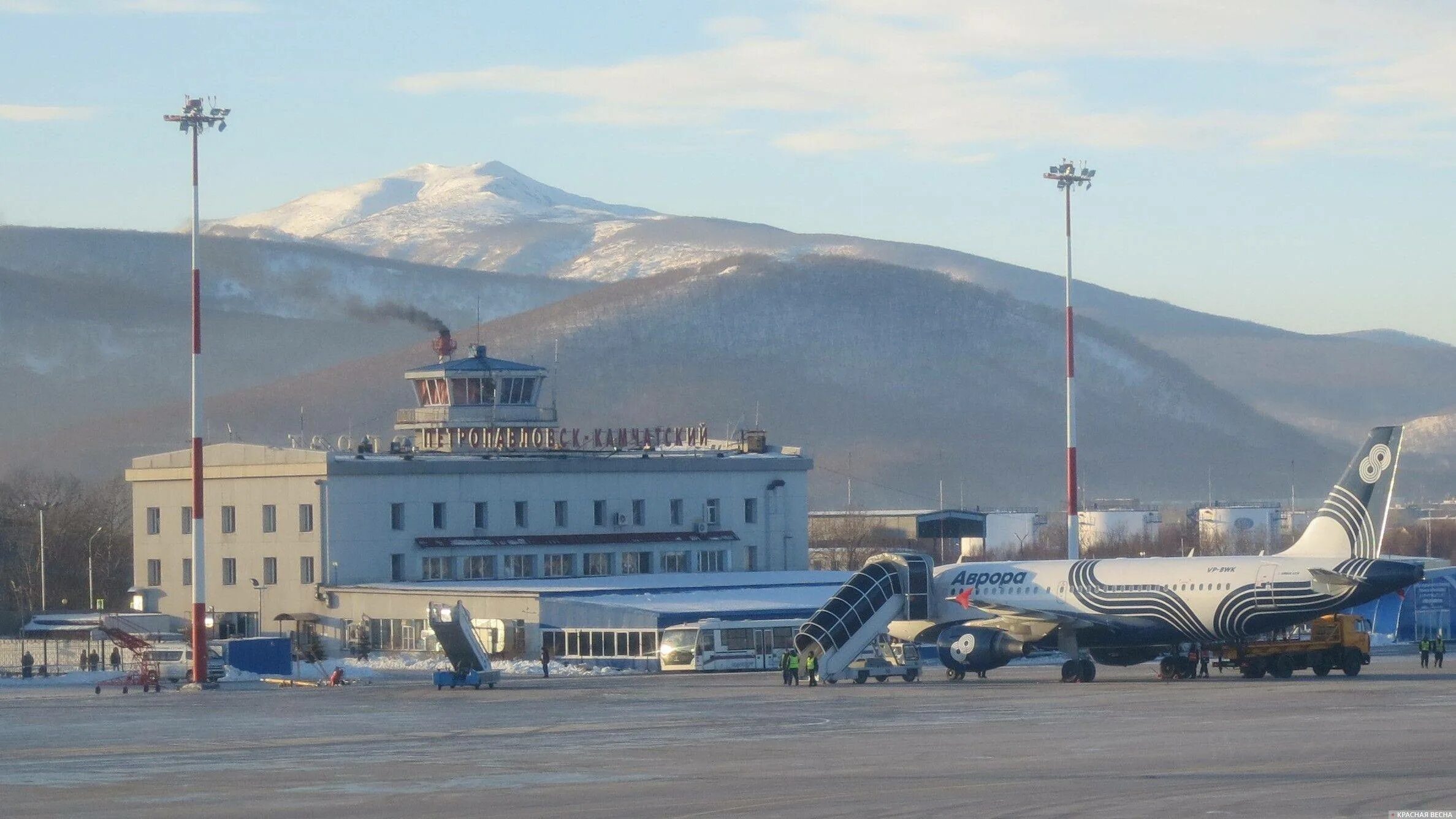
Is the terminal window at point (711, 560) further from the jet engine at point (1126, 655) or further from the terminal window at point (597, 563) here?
the jet engine at point (1126, 655)

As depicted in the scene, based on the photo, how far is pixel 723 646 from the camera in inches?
2803

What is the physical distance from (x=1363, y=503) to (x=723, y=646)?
23.6 meters

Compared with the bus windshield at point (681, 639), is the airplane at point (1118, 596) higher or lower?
higher

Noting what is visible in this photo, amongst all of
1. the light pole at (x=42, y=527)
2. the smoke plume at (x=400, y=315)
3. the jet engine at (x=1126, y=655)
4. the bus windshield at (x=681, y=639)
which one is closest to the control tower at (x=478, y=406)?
the light pole at (x=42, y=527)

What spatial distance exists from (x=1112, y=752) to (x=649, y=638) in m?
42.0

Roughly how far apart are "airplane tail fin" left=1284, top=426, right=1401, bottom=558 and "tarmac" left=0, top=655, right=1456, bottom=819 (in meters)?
3.64

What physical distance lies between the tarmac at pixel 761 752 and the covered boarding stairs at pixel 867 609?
4222 mm

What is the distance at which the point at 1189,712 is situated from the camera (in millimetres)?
42969

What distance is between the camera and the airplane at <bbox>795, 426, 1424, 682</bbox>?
5503cm

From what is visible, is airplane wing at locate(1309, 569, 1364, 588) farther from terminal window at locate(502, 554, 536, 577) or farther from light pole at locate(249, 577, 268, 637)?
light pole at locate(249, 577, 268, 637)

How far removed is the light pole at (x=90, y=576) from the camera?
113188mm

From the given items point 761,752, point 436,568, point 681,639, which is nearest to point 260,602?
point 436,568

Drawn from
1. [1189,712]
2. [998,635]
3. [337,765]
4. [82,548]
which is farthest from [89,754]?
[82,548]

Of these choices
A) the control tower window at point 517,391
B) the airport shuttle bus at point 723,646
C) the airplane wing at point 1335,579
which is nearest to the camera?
the airplane wing at point 1335,579
